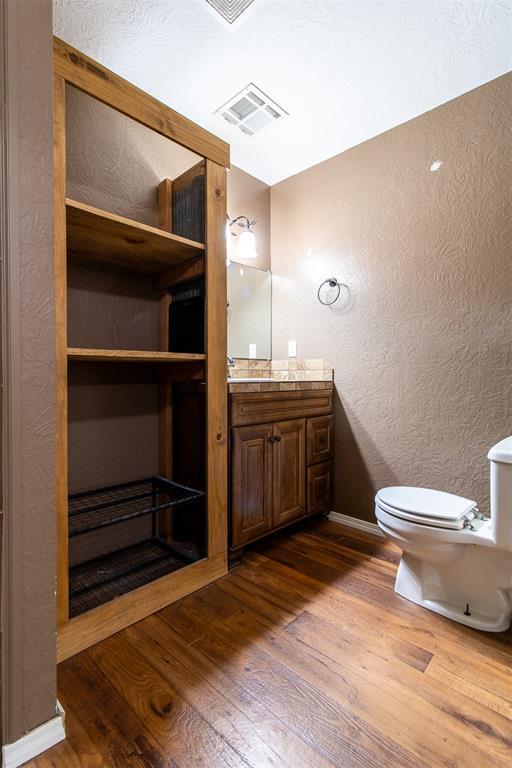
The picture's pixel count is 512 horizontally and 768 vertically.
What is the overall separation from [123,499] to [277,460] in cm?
79

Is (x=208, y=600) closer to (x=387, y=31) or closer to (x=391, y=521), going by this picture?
(x=391, y=521)

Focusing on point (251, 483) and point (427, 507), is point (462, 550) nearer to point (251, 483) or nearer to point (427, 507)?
point (427, 507)

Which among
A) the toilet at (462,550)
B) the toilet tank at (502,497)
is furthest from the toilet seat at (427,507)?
the toilet tank at (502,497)

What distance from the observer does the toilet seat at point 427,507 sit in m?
1.41

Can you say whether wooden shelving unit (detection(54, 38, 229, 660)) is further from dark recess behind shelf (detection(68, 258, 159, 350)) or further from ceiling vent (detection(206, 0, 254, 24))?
ceiling vent (detection(206, 0, 254, 24))

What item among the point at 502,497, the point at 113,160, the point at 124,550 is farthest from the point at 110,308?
the point at 502,497

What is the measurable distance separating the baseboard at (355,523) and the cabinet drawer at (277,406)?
694mm

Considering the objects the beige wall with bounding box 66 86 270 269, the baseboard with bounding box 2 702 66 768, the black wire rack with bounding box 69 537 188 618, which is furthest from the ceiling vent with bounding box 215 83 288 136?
the baseboard with bounding box 2 702 66 768

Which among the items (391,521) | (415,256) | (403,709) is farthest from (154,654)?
(415,256)

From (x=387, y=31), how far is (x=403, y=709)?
8.26 feet

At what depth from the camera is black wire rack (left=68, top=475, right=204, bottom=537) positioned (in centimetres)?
A: 163

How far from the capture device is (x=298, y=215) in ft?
8.70

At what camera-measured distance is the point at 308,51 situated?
168 centimetres

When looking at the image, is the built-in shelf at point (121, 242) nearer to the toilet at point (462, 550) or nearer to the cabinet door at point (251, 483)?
the cabinet door at point (251, 483)
